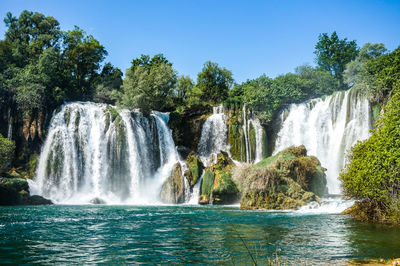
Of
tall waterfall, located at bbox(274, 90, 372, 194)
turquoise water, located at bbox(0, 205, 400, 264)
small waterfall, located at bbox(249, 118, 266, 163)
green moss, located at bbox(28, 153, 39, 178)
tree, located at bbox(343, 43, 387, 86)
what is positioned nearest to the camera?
turquoise water, located at bbox(0, 205, 400, 264)

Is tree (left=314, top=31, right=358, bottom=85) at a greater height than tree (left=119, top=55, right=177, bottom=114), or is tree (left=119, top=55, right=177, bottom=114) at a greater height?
tree (left=314, top=31, right=358, bottom=85)

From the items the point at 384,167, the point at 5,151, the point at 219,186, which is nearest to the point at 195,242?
the point at 384,167

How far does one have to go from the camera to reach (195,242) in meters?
11.0

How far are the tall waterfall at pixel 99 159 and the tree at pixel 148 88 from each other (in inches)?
108

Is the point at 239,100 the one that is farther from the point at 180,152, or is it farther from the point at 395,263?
the point at 395,263

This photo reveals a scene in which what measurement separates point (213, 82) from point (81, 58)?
22.5m

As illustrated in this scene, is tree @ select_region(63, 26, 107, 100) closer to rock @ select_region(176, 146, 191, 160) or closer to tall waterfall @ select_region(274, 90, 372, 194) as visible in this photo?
rock @ select_region(176, 146, 191, 160)

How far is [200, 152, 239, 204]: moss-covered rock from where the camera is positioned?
2994cm

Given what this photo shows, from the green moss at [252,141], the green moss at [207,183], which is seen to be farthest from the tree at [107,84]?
the green moss at [207,183]

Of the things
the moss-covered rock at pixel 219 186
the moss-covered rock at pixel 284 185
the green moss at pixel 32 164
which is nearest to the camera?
the moss-covered rock at pixel 284 185

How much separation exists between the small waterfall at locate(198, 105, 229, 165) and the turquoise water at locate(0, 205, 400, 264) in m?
26.5

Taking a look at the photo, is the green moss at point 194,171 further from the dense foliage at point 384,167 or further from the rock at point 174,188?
the dense foliage at point 384,167

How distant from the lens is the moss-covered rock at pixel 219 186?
29938 mm

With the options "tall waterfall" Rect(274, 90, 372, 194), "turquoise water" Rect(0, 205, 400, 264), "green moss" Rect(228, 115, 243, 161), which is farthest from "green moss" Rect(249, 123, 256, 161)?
"turquoise water" Rect(0, 205, 400, 264)
